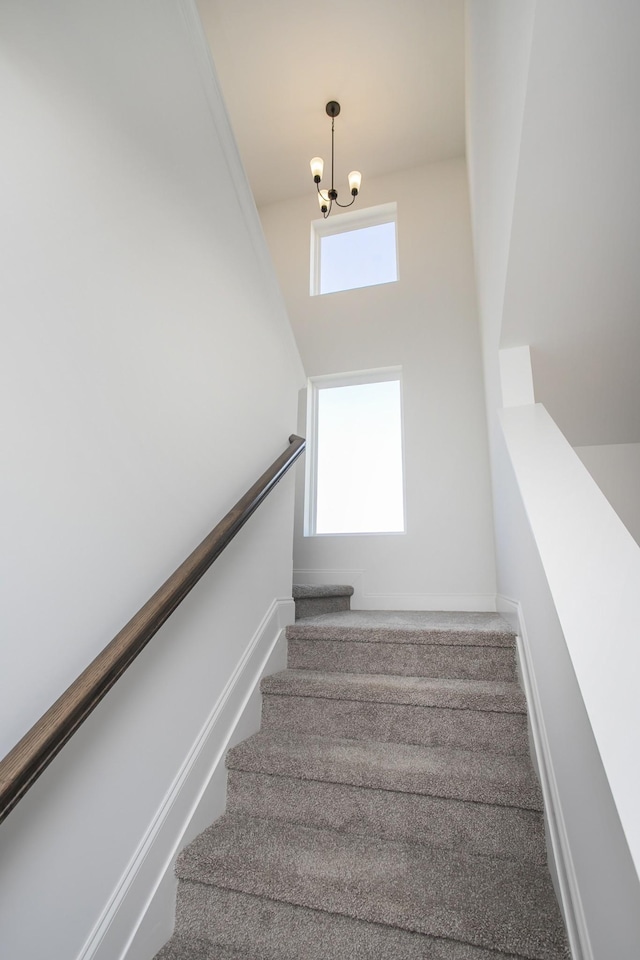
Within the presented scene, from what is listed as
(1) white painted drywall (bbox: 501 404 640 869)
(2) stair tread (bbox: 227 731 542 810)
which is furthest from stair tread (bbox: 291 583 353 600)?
(1) white painted drywall (bbox: 501 404 640 869)

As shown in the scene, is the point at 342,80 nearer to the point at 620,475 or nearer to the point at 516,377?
the point at 516,377

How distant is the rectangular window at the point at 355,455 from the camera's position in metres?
3.48

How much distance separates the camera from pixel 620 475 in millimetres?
2994

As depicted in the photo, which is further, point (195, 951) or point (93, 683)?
point (195, 951)

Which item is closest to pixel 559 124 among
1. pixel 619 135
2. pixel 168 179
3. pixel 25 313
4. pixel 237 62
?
pixel 619 135

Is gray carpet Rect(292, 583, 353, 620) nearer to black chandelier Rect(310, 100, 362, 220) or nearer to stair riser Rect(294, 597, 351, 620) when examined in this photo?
stair riser Rect(294, 597, 351, 620)

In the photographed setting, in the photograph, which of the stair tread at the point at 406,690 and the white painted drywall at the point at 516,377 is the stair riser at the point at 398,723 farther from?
the white painted drywall at the point at 516,377

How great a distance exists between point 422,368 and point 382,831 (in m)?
2.97

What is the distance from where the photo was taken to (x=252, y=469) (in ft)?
6.18

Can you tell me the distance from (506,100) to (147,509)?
1.78 m

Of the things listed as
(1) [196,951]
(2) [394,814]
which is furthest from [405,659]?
(1) [196,951]

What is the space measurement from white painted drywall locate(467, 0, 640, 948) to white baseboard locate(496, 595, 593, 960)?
13mm

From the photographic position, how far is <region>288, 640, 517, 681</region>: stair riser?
1797mm

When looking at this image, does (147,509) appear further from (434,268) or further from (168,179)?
(434,268)
